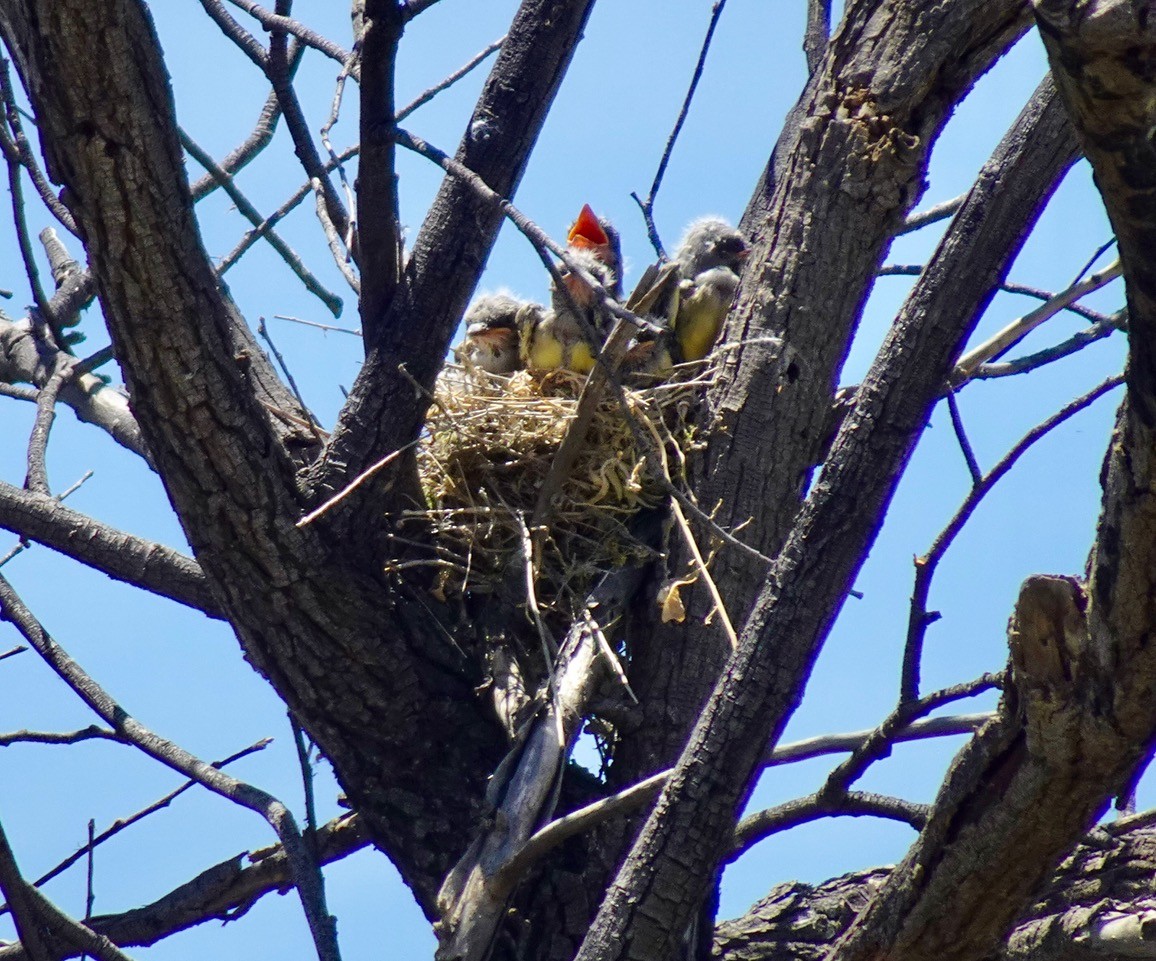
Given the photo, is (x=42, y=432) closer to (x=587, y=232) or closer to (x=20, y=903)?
(x=20, y=903)

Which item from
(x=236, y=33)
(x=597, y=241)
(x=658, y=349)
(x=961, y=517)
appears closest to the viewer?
(x=961, y=517)

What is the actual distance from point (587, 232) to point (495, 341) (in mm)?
907

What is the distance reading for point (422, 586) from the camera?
3744 mm

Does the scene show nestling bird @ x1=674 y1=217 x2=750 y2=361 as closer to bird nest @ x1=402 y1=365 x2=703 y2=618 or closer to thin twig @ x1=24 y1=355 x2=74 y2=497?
bird nest @ x1=402 y1=365 x2=703 y2=618

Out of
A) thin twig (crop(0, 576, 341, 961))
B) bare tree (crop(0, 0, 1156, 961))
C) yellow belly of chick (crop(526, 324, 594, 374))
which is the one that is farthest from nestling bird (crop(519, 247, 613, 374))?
thin twig (crop(0, 576, 341, 961))

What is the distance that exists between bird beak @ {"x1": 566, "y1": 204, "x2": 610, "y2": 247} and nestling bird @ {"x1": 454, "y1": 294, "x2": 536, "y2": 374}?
0.64 m

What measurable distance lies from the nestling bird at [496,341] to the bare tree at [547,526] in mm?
969

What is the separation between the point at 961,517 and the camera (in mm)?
2807

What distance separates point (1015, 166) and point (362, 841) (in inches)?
96.9

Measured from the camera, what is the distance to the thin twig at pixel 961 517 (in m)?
2.81

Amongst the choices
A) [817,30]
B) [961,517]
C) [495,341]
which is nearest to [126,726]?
[495,341]

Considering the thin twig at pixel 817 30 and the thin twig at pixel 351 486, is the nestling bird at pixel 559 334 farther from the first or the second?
the thin twig at pixel 351 486

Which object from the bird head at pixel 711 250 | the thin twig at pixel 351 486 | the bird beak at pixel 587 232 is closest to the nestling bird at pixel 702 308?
the bird head at pixel 711 250

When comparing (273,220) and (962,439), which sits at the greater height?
(273,220)
